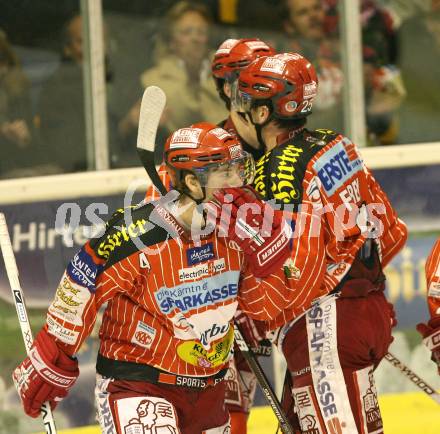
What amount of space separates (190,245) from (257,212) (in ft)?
0.70

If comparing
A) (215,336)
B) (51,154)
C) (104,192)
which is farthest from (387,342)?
(51,154)

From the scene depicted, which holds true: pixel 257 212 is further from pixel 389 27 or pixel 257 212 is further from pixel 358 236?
pixel 389 27

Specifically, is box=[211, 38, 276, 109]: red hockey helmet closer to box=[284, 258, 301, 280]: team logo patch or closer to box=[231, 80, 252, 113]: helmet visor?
box=[231, 80, 252, 113]: helmet visor

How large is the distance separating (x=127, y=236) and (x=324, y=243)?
68cm

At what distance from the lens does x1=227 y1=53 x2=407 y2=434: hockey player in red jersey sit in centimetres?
412

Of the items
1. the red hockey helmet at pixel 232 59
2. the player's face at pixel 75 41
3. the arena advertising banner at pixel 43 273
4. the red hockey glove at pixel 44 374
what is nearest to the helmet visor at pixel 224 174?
the red hockey glove at pixel 44 374

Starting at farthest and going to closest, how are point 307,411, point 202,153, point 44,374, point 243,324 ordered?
point 243,324 → point 307,411 → point 44,374 → point 202,153

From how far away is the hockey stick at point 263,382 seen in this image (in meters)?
4.44

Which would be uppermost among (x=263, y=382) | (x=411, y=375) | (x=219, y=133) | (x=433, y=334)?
(x=219, y=133)

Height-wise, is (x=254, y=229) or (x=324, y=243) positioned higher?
(x=254, y=229)

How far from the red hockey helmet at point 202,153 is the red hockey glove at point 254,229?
0.07 m

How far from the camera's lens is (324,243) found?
13.7ft

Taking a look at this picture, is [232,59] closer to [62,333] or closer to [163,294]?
[163,294]

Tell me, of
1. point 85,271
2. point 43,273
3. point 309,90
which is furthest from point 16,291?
point 43,273
